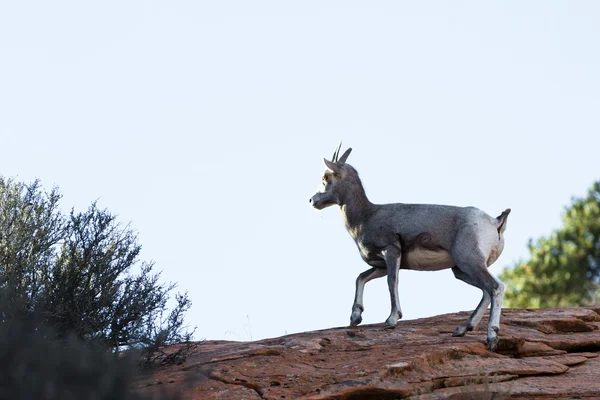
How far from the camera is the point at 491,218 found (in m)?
12.6

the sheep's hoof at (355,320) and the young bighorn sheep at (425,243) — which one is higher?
the young bighorn sheep at (425,243)

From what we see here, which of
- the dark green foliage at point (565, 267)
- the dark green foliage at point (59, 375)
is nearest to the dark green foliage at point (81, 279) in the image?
the dark green foliage at point (59, 375)

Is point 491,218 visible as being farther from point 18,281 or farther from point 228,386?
point 18,281

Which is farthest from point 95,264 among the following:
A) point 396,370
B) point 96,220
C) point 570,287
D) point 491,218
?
point 570,287

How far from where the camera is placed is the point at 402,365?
10.5 m

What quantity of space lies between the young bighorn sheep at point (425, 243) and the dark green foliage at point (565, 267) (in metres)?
20.2

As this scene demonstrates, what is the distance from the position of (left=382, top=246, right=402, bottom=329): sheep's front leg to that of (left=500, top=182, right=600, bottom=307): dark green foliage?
67.6 feet

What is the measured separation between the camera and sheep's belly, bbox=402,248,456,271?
12.6 metres

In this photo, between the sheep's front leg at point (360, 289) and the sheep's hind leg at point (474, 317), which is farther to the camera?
the sheep's front leg at point (360, 289)

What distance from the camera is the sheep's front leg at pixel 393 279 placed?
12641 millimetres

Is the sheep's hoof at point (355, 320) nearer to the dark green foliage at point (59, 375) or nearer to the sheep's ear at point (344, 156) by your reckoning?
the sheep's ear at point (344, 156)

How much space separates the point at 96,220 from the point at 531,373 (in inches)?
257

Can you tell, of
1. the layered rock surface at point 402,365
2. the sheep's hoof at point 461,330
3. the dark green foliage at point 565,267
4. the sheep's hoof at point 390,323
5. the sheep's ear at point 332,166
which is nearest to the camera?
the layered rock surface at point 402,365

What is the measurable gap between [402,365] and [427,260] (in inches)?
101
